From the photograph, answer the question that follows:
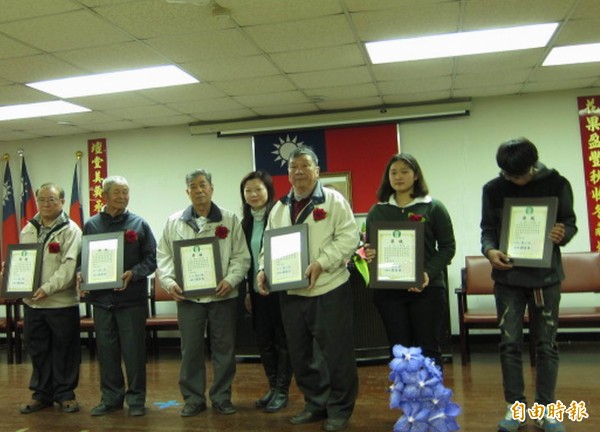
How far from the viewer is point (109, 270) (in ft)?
11.0

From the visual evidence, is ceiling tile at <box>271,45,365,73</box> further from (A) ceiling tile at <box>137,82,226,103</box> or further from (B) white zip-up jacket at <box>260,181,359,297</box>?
(B) white zip-up jacket at <box>260,181,359,297</box>

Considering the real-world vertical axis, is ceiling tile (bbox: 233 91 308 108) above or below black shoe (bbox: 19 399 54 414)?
above

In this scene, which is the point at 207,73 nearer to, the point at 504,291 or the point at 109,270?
the point at 109,270

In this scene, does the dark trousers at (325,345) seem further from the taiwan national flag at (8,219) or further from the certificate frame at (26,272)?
the taiwan national flag at (8,219)

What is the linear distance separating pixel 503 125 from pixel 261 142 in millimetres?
2602

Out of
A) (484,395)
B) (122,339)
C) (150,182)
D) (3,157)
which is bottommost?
(484,395)

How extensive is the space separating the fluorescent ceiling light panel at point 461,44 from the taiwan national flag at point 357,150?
5.33 feet

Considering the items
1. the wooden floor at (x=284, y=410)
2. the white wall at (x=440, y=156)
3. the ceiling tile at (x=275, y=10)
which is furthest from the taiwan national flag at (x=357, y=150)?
the ceiling tile at (x=275, y=10)

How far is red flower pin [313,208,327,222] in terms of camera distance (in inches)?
113

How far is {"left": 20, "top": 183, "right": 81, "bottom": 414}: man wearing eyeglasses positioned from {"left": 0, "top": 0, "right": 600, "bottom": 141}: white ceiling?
1.10 meters

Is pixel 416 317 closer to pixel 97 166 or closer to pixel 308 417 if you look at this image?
pixel 308 417

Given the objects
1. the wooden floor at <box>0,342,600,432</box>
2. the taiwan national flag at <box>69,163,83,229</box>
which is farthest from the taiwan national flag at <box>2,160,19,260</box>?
the wooden floor at <box>0,342,600,432</box>

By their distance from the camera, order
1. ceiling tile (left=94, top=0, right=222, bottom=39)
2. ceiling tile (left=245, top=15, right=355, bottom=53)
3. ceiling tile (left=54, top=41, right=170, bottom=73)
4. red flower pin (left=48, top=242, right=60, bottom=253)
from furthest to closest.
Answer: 1. ceiling tile (left=54, top=41, right=170, bottom=73)
2. ceiling tile (left=245, top=15, right=355, bottom=53)
3. red flower pin (left=48, top=242, right=60, bottom=253)
4. ceiling tile (left=94, top=0, right=222, bottom=39)

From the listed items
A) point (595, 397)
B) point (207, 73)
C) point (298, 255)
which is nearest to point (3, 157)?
point (207, 73)
